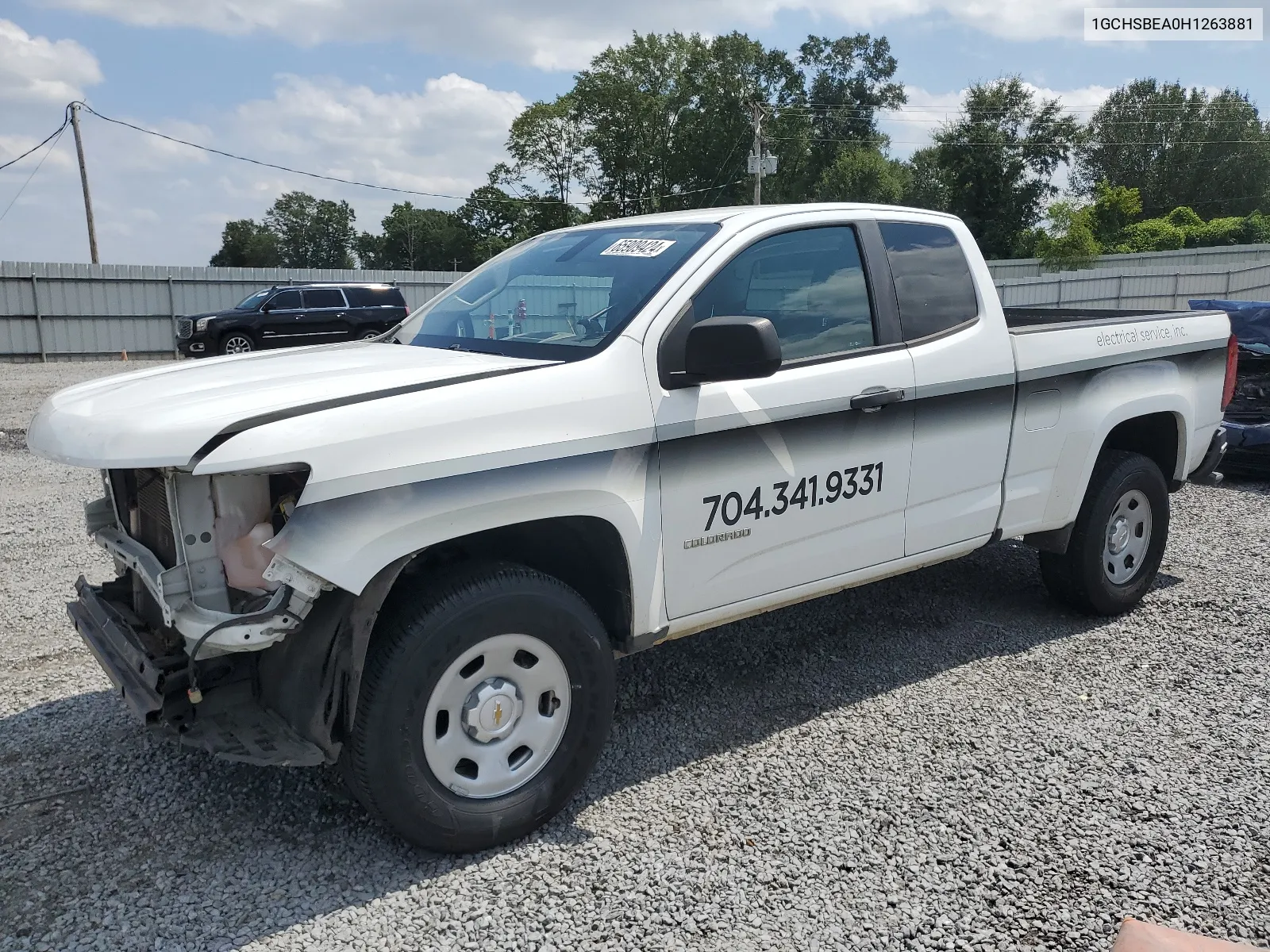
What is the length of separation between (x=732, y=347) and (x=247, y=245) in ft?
336

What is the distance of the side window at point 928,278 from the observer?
4078 mm

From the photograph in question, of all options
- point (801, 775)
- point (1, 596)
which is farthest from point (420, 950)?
point (1, 596)

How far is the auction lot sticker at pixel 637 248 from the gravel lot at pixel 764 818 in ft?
6.20

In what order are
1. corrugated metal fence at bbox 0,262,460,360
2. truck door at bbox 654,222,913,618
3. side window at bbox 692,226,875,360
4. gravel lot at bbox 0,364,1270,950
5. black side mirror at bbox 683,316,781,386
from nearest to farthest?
gravel lot at bbox 0,364,1270,950
black side mirror at bbox 683,316,781,386
truck door at bbox 654,222,913,618
side window at bbox 692,226,875,360
corrugated metal fence at bbox 0,262,460,360

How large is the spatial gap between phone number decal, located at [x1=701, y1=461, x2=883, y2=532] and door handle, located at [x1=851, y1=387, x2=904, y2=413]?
0.23m

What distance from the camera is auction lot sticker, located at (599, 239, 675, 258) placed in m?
3.62

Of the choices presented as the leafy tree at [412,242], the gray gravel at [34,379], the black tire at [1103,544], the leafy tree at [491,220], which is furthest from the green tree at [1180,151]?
the black tire at [1103,544]

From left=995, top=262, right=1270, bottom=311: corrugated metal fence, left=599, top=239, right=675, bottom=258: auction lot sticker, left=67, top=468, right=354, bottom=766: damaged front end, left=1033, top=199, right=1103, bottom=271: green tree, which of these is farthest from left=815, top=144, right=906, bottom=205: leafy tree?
left=67, top=468, right=354, bottom=766: damaged front end

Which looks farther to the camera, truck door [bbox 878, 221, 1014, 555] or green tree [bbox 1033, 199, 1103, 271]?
green tree [bbox 1033, 199, 1103, 271]

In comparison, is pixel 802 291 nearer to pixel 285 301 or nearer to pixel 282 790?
pixel 282 790

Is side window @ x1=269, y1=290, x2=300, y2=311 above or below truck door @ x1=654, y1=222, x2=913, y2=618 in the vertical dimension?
above

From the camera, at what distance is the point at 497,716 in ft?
9.79

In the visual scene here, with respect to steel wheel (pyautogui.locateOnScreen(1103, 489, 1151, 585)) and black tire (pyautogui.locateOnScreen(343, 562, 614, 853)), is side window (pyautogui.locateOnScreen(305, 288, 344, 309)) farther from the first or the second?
black tire (pyautogui.locateOnScreen(343, 562, 614, 853))

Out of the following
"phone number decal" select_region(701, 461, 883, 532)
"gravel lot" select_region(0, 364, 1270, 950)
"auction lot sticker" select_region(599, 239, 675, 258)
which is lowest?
"gravel lot" select_region(0, 364, 1270, 950)
